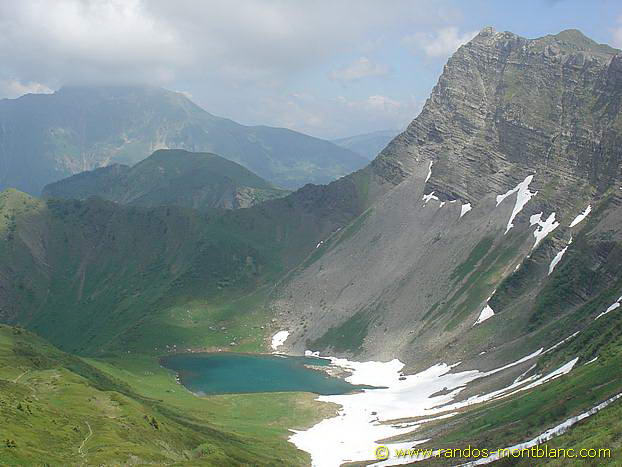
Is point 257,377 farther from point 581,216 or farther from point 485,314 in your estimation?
point 581,216

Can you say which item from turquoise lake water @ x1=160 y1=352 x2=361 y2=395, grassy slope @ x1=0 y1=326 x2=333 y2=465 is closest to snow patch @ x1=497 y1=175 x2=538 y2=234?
turquoise lake water @ x1=160 y1=352 x2=361 y2=395

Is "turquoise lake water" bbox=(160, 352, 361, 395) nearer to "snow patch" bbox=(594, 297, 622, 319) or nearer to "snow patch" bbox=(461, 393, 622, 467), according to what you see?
"snow patch" bbox=(594, 297, 622, 319)

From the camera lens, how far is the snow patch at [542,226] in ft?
575

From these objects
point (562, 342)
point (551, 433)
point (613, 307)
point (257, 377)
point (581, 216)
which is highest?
point (581, 216)

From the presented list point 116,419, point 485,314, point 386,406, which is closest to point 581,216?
point 485,314

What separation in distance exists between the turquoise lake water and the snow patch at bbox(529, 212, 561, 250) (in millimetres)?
65339

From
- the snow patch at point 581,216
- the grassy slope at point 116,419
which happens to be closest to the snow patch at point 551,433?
the grassy slope at point 116,419

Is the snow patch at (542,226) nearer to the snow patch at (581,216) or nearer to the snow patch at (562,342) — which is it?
the snow patch at (581,216)

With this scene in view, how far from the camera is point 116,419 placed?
Answer: 79.1m

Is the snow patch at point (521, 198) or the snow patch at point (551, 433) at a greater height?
the snow patch at point (521, 198)

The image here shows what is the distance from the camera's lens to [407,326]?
614 ft

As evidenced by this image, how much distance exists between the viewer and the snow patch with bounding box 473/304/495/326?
529 feet

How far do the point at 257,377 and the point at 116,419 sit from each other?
331ft

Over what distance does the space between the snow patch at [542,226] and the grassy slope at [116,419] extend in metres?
79.0
